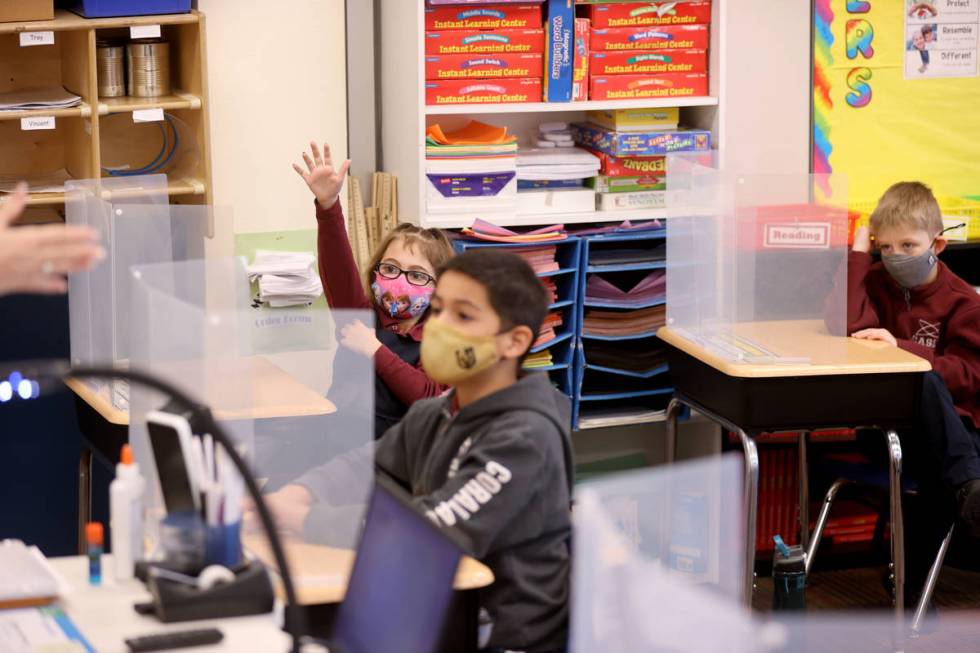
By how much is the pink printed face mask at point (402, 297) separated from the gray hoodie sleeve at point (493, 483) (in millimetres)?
885

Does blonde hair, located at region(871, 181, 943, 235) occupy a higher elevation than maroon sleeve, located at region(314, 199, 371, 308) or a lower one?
higher

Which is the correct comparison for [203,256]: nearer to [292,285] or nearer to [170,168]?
[292,285]

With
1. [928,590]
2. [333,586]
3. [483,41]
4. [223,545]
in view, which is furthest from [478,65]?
[223,545]

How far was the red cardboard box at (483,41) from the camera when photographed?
4.03 metres

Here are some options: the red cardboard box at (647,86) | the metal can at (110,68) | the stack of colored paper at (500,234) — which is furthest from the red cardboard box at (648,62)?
the metal can at (110,68)

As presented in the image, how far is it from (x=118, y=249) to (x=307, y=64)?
135 centimetres

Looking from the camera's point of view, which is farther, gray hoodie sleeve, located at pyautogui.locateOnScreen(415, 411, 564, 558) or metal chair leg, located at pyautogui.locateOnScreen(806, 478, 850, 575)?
metal chair leg, located at pyautogui.locateOnScreen(806, 478, 850, 575)

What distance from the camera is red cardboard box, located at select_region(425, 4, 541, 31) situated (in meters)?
4.03

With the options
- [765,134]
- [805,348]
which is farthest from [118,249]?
[765,134]

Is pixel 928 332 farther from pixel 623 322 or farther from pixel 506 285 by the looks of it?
pixel 506 285

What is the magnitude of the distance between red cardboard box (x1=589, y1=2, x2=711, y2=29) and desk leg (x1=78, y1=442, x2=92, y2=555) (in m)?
1.95

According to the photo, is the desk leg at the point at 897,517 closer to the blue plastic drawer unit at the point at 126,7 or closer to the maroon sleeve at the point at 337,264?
the maroon sleeve at the point at 337,264

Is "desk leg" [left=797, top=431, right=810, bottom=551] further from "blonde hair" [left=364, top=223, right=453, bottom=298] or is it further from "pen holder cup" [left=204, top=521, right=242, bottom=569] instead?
"pen holder cup" [left=204, top=521, right=242, bottom=569]

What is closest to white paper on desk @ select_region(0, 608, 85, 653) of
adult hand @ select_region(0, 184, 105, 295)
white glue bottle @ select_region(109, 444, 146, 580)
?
white glue bottle @ select_region(109, 444, 146, 580)
